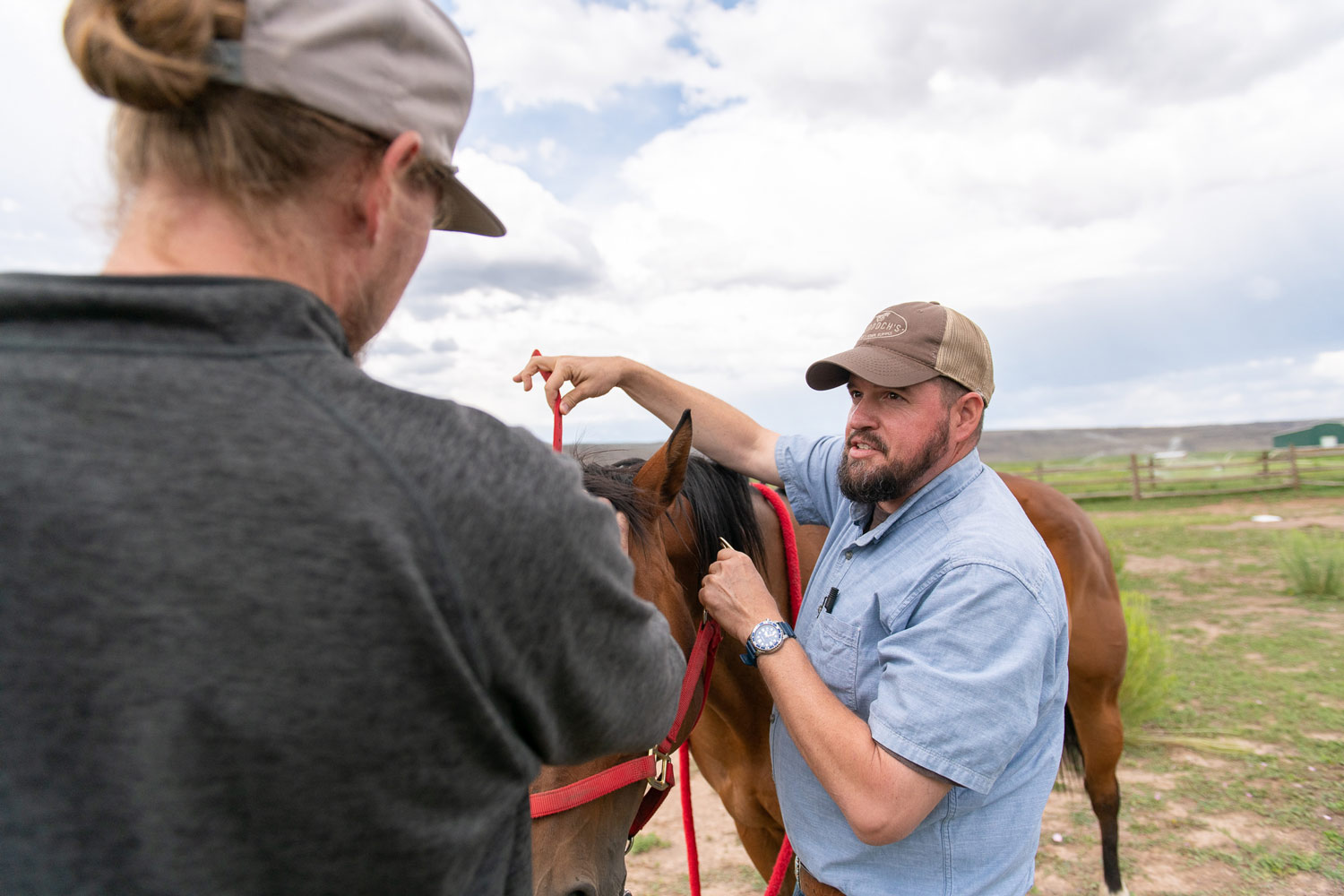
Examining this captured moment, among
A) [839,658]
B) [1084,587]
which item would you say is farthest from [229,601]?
[1084,587]

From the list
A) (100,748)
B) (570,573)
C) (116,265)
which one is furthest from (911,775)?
(116,265)

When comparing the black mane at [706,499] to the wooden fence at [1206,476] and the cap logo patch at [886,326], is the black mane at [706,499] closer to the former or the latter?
the cap logo patch at [886,326]

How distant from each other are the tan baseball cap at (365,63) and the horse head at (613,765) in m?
1.11

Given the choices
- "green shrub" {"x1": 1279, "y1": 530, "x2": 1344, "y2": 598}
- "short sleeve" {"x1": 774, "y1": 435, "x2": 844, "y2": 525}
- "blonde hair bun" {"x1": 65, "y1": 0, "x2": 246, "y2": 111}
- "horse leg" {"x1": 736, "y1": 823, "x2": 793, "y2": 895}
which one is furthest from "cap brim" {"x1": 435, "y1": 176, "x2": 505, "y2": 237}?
"green shrub" {"x1": 1279, "y1": 530, "x2": 1344, "y2": 598}

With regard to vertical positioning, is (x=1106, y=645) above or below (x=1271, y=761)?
above

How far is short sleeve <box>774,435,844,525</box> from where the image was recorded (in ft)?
8.57

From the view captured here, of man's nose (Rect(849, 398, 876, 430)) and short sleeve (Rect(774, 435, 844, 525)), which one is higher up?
man's nose (Rect(849, 398, 876, 430))

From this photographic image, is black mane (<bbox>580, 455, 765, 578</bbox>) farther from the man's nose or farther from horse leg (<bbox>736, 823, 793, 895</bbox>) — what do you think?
horse leg (<bbox>736, 823, 793, 895</bbox>)

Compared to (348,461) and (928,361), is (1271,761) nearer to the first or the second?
(928,361)

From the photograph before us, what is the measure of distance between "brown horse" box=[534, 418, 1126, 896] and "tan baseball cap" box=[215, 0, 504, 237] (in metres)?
1.26

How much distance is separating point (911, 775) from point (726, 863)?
377cm

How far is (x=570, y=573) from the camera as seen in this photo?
723 mm

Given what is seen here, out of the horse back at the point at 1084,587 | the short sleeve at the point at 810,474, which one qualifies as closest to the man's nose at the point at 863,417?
the short sleeve at the point at 810,474

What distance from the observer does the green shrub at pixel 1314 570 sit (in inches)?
408
